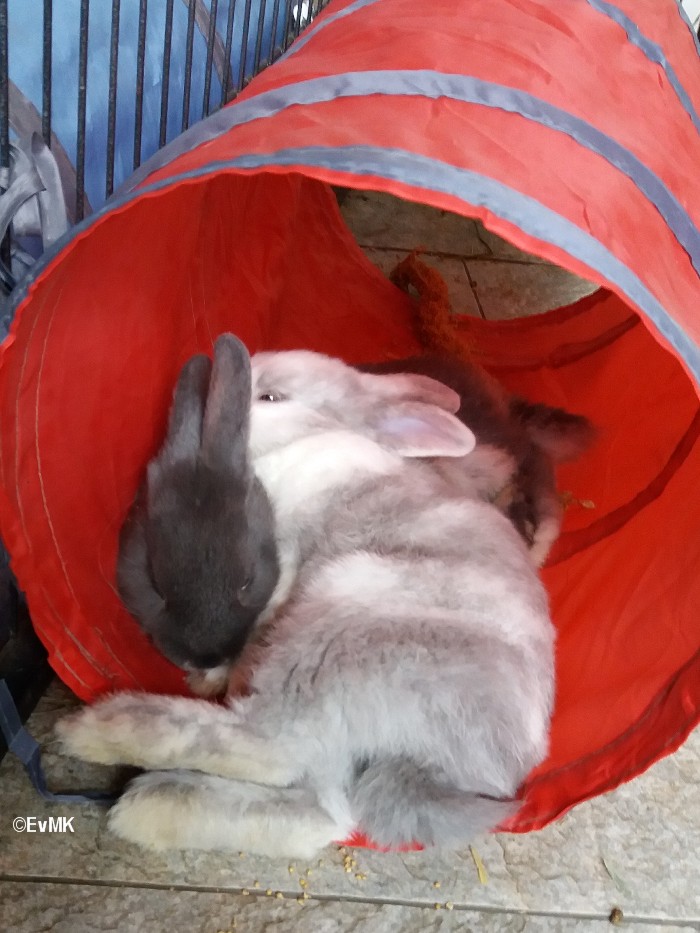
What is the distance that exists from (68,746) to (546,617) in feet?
2.50

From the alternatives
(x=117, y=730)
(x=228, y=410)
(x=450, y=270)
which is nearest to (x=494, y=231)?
(x=228, y=410)

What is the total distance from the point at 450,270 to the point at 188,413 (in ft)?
5.73

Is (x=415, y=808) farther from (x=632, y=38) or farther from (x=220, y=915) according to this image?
(x=632, y=38)

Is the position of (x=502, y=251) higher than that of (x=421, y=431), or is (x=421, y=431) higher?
(x=421, y=431)

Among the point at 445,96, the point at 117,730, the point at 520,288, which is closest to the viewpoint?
the point at 445,96

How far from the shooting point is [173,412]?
1333 millimetres

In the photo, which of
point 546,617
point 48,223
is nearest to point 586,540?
point 546,617

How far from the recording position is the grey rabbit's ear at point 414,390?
1.58 metres

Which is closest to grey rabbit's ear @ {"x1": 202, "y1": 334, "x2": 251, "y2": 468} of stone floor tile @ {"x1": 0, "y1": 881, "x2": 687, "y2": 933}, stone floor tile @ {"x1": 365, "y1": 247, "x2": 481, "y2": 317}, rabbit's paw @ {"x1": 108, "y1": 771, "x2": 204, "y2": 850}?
rabbit's paw @ {"x1": 108, "y1": 771, "x2": 204, "y2": 850}

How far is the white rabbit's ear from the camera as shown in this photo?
1.47 metres

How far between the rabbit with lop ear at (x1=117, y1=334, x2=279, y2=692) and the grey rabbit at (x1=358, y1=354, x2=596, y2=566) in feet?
1.82

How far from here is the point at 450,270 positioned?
2.84 meters

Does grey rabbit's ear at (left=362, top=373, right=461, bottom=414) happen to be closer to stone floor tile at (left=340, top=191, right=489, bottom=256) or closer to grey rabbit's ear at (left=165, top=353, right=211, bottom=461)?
grey rabbit's ear at (left=165, top=353, right=211, bottom=461)

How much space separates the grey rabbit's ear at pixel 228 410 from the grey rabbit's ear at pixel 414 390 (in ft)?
1.30
